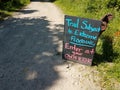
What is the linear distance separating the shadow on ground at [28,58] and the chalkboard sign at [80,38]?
49 centimetres

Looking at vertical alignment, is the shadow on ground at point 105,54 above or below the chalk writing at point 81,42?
below

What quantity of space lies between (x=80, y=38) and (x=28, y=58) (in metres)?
1.60

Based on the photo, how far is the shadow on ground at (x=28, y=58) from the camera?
5.16m

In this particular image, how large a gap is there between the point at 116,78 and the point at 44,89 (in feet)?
5.51

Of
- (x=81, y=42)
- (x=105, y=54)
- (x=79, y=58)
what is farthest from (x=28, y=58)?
(x=105, y=54)

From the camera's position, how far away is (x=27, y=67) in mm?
5914

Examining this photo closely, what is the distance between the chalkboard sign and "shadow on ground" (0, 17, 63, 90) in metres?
0.49

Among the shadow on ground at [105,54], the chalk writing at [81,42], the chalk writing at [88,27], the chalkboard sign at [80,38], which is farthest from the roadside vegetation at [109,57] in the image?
the chalk writing at [88,27]

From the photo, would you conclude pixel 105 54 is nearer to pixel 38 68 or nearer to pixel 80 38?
pixel 80 38

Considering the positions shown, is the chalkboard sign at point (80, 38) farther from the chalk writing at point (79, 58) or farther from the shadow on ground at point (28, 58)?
the shadow on ground at point (28, 58)

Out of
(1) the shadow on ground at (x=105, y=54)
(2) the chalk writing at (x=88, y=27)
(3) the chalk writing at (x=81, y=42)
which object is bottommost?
(1) the shadow on ground at (x=105, y=54)

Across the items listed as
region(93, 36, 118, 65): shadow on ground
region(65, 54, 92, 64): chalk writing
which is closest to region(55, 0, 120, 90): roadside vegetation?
region(93, 36, 118, 65): shadow on ground

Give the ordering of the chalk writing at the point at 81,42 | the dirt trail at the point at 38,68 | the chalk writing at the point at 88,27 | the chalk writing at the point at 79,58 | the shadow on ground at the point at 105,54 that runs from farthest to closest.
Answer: the shadow on ground at the point at 105,54
the chalk writing at the point at 79,58
the chalk writing at the point at 81,42
the chalk writing at the point at 88,27
the dirt trail at the point at 38,68

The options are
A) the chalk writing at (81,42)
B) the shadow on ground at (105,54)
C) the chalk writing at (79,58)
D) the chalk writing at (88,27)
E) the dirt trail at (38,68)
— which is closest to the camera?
the dirt trail at (38,68)
